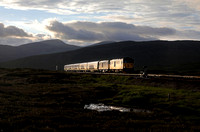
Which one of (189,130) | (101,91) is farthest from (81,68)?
(189,130)

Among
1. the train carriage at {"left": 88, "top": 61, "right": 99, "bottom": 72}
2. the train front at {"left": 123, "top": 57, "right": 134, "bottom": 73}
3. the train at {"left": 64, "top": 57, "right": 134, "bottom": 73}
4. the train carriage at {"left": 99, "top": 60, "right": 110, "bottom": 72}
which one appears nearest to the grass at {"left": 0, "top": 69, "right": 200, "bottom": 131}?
the train front at {"left": 123, "top": 57, "right": 134, "bottom": 73}

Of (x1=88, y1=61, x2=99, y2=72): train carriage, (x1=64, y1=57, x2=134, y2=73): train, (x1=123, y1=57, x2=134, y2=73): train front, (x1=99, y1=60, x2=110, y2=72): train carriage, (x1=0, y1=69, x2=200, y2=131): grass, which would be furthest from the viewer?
(x1=88, y1=61, x2=99, y2=72): train carriage

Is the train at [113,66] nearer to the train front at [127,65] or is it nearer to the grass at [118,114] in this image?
the train front at [127,65]

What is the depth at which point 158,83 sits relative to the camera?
122 ft

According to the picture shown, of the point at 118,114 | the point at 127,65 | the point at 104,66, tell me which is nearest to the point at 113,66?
the point at 104,66

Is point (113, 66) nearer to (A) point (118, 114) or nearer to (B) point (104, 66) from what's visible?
(B) point (104, 66)

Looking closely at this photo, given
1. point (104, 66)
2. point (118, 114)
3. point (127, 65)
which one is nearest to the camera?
point (118, 114)

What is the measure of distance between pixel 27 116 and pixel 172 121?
9943 mm

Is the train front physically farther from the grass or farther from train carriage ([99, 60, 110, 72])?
the grass

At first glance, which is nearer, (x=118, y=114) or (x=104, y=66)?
(x=118, y=114)

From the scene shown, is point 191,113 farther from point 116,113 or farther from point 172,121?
point 116,113

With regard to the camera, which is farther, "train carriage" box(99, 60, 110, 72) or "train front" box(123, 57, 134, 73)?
"train carriage" box(99, 60, 110, 72)

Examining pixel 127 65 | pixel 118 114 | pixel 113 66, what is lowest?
pixel 118 114

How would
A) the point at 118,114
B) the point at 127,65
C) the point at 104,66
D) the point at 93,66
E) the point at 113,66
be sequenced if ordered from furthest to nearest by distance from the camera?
the point at 93,66 < the point at 104,66 < the point at 113,66 < the point at 127,65 < the point at 118,114
